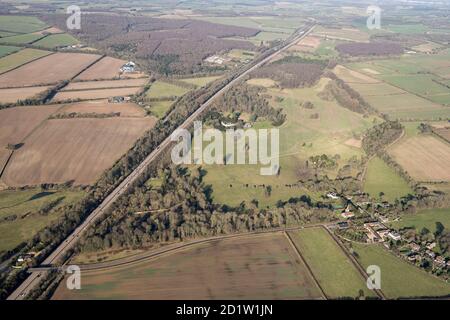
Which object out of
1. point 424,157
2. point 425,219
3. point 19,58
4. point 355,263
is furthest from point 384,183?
point 19,58

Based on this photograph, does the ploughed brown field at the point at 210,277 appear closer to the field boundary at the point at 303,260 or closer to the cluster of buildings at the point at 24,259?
the field boundary at the point at 303,260

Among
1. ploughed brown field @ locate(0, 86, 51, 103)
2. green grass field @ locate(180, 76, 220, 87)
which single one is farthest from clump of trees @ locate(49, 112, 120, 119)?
green grass field @ locate(180, 76, 220, 87)

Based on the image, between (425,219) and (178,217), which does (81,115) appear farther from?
(425,219)

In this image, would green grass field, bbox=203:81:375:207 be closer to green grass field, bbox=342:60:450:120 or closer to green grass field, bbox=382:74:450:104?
green grass field, bbox=342:60:450:120

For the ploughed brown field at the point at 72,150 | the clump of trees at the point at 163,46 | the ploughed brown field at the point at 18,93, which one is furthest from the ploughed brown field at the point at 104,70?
the ploughed brown field at the point at 72,150

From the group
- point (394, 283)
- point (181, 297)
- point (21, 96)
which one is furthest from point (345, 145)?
point (21, 96)

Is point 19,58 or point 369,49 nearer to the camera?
point 19,58
